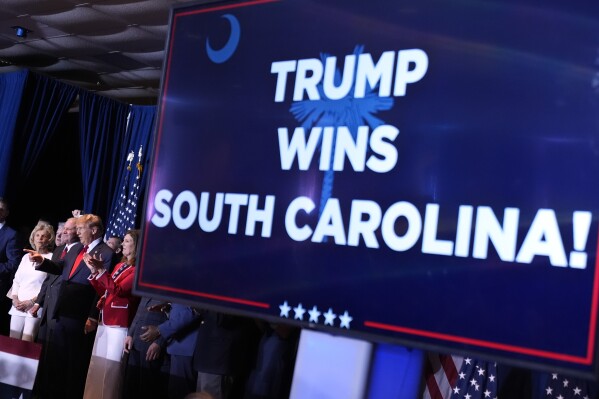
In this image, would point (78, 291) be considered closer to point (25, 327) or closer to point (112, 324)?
point (112, 324)

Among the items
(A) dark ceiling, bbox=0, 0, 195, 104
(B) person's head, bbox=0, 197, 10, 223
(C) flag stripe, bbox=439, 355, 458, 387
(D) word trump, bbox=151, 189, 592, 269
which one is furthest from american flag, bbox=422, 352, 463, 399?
(B) person's head, bbox=0, 197, 10, 223

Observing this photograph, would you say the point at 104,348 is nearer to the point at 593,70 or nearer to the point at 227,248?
the point at 227,248

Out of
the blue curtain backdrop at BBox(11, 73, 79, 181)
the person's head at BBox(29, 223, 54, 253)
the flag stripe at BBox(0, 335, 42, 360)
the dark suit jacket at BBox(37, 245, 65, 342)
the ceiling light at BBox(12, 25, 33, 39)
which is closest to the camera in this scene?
the flag stripe at BBox(0, 335, 42, 360)

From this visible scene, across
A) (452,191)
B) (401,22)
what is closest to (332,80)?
(401,22)

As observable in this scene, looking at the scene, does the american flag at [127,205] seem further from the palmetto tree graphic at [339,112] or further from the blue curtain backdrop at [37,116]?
the palmetto tree graphic at [339,112]

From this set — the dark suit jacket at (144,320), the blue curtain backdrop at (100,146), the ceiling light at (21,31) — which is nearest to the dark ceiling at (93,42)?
the ceiling light at (21,31)

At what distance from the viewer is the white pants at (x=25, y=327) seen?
18.6 feet

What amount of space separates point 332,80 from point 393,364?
753mm

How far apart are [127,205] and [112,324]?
342cm

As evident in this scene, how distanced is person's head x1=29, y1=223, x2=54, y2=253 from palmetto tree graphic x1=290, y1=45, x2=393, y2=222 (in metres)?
4.50

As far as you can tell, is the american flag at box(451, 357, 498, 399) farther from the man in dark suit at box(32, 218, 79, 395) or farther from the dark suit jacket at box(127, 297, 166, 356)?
the man in dark suit at box(32, 218, 79, 395)

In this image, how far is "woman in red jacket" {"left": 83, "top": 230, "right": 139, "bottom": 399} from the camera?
15.1 feet

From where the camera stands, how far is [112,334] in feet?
15.4

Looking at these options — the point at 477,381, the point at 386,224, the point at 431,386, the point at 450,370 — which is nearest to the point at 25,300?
the point at 431,386
